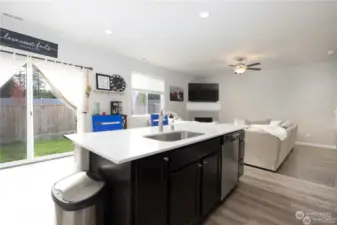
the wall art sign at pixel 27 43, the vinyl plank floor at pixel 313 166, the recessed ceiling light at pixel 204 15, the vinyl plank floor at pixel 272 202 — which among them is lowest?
the vinyl plank floor at pixel 272 202

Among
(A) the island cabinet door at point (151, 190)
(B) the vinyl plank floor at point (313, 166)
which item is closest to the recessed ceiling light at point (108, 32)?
(A) the island cabinet door at point (151, 190)

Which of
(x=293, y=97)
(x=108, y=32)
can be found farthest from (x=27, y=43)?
(x=293, y=97)

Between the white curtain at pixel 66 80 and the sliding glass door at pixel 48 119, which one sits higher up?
the white curtain at pixel 66 80

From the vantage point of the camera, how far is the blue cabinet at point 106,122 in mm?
4281

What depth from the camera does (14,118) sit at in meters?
3.45

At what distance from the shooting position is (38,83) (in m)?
3.70

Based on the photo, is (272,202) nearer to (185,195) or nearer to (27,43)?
(185,195)

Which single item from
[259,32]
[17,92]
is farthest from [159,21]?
[17,92]

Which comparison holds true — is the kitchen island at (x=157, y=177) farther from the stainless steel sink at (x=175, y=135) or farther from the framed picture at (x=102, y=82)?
the framed picture at (x=102, y=82)

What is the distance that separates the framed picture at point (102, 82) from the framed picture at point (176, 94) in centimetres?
288

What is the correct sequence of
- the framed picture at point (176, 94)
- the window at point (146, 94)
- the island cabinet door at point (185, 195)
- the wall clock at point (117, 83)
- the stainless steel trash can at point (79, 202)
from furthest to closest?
1. the framed picture at point (176, 94)
2. the window at point (146, 94)
3. the wall clock at point (117, 83)
4. the island cabinet door at point (185, 195)
5. the stainless steel trash can at point (79, 202)

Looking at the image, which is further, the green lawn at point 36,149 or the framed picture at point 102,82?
the framed picture at point 102,82

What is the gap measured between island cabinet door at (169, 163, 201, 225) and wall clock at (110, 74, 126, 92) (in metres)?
3.75

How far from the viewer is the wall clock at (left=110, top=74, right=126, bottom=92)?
480 cm
